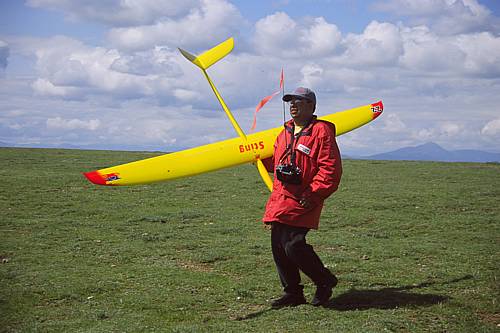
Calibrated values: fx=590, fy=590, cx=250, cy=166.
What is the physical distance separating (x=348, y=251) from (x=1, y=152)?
20.1 metres

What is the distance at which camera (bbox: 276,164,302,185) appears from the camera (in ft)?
18.3

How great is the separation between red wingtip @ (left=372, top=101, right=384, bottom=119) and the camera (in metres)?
2.01

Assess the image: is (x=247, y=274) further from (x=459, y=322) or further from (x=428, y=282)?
(x=459, y=322)

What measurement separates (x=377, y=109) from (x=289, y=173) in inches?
85.9

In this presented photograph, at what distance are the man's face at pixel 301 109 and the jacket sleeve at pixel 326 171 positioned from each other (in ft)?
1.02

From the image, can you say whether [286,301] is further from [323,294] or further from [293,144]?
[293,144]

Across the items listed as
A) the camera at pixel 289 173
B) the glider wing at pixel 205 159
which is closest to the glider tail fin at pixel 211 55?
the glider wing at pixel 205 159

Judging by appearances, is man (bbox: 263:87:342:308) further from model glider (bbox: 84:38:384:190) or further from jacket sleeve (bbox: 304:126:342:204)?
model glider (bbox: 84:38:384:190)

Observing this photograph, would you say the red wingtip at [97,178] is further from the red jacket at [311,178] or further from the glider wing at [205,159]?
the red jacket at [311,178]

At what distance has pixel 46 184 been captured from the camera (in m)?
15.6

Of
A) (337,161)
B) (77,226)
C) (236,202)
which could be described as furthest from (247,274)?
(236,202)

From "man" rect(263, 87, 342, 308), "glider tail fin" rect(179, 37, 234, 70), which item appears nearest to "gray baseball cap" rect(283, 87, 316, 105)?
"man" rect(263, 87, 342, 308)

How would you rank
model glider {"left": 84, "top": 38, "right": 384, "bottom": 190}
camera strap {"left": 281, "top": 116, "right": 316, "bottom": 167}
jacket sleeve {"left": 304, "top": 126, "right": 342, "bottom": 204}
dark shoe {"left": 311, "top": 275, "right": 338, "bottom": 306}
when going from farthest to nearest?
model glider {"left": 84, "top": 38, "right": 384, "bottom": 190}
dark shoe {"left": 311, "top": 275, "right": 338, "bottom": 306}
camera strap {"left": 281, "top": 116, "right": 316, "bottom": 167}
jacket sleeve {"left": 304, "top": 126, "right": 342, "bottom": 204}

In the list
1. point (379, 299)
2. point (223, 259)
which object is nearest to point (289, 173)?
point (379, 299)
